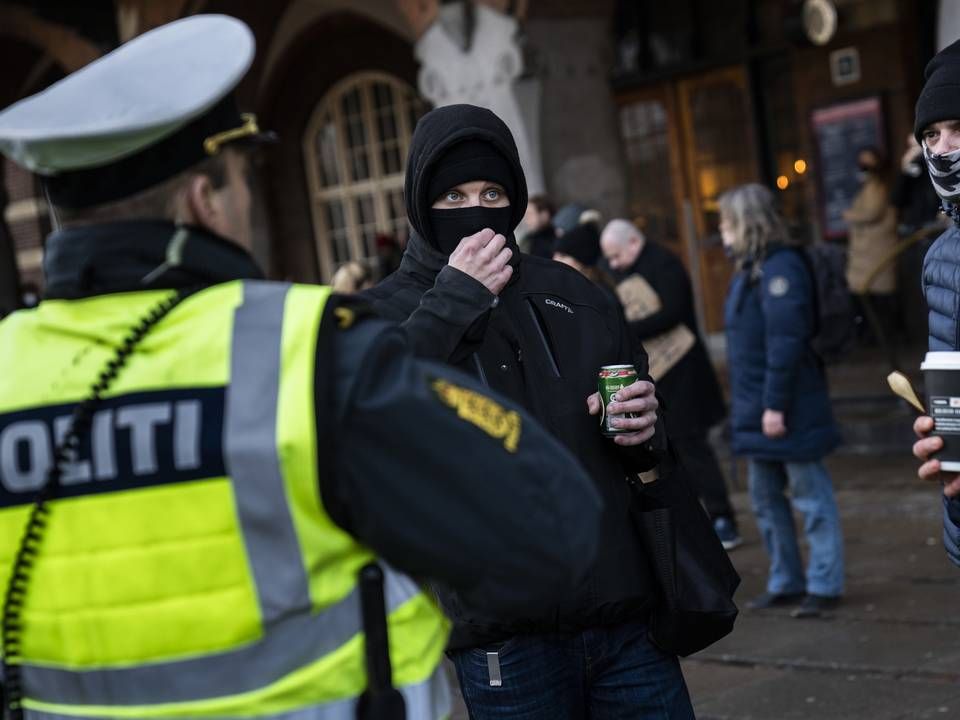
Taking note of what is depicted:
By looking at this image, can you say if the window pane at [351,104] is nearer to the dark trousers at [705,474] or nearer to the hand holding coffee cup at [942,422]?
the dark trousers at [705,474]

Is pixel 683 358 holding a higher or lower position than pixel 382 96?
lower

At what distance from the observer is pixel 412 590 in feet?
6.51

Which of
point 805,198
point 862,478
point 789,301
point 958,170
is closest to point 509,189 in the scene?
point 958,170

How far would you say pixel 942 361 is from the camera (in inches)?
121

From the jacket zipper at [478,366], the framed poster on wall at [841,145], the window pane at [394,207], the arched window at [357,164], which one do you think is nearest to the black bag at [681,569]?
the jacket zipper at [478,366]

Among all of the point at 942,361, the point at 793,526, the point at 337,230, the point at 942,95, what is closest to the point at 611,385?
the point at 942,361

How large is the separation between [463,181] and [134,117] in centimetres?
137

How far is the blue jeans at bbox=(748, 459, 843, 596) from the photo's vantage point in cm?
629

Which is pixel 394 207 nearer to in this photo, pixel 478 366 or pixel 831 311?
pixel 831 311

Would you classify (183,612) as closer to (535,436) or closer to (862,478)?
(535,436)

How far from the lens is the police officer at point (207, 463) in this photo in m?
1.83

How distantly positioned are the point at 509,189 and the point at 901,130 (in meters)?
10.9

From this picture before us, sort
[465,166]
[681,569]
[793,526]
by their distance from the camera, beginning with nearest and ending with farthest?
[681,569] < [465,166] < [793,526]

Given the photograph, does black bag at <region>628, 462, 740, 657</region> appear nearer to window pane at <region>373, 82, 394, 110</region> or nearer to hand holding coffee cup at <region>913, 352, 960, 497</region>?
hand holding coffee cup at <region>913, 352, 960, 497</region>
